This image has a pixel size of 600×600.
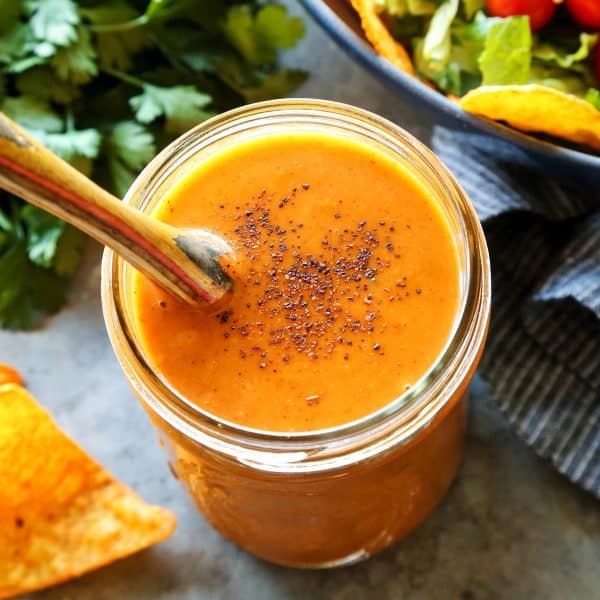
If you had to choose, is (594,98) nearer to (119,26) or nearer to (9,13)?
(119,26)

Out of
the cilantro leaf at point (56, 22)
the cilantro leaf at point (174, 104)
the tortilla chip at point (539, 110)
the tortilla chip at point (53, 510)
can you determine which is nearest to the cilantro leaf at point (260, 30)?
the cilantro leaf at point (174, 104)

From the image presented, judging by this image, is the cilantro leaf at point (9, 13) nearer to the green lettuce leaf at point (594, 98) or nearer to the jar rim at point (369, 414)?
the jar rim at point (369, 414)

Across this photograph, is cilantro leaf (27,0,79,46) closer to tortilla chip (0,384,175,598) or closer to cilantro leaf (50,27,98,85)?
cilantro leaf (50,27,98,85)

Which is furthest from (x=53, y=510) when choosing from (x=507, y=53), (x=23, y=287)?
(x=507, y=53)

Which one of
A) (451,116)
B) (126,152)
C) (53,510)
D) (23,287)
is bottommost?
(53,510)

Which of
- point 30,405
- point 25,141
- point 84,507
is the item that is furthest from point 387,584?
point 25,141

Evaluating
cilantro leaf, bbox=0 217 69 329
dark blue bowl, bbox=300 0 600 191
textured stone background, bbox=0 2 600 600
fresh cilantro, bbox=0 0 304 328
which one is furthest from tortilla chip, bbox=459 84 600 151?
cilantro leaf, bbox=0 217 69 329
